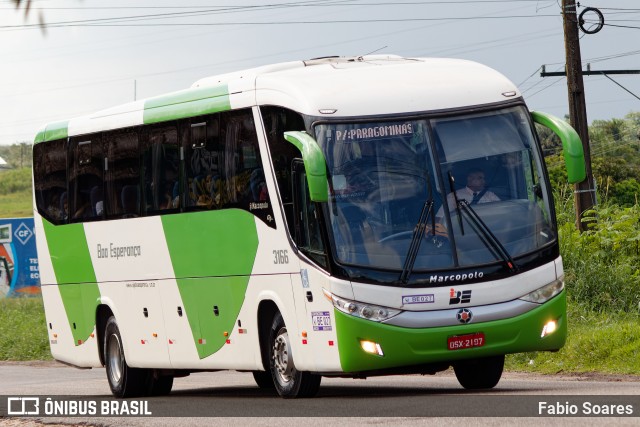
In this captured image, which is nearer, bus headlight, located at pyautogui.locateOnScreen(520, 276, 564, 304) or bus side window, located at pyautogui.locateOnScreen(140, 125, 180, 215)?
bus headlight, located at pyautogui.locateOnScreen(520, 276, 564, 304)

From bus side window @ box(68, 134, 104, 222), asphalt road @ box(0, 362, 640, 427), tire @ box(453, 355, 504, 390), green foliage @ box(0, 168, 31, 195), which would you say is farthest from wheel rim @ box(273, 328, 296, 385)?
green foliage @ box(0, 168, 31, 195)

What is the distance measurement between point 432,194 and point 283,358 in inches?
99.0

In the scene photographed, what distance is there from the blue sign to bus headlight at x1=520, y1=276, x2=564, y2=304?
38.2m

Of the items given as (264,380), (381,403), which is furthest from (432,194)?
(264,380)

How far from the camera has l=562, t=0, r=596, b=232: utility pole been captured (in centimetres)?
2712

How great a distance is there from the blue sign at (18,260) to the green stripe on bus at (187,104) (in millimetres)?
33620

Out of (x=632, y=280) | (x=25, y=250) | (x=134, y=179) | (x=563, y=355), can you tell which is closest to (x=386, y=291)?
(x=134, y=179)

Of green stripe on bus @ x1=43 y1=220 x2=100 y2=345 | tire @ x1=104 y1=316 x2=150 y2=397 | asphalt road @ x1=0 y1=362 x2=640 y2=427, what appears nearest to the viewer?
asphalt road @ x1=0 y1=362 x2=640 y2=427

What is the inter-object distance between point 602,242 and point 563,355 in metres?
4.76

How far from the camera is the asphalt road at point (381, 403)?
38.0 ft

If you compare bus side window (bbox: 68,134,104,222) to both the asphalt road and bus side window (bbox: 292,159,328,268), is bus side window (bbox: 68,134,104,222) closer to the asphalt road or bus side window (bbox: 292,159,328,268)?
the asphalt road

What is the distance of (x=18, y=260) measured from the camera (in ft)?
169

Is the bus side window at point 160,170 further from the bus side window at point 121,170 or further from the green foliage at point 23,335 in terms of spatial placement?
the green foliage at point 23,335

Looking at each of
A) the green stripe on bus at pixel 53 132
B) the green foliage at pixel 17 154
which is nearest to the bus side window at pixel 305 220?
the green stripe on bus at pixel 53 132
